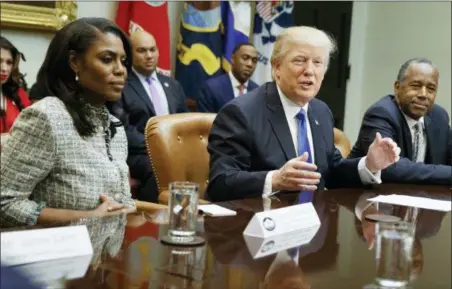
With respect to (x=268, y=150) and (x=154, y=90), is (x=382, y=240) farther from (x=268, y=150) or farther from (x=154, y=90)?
(x=154, y=90)

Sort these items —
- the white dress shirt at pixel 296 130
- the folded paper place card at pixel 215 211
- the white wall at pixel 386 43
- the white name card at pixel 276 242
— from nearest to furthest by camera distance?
1. the white name card at pixel 276 242
2. the folded paper place card at pixel 215 211
3. the white dress shirt at pixel 296 130
4. the white wall at pixel 386 43

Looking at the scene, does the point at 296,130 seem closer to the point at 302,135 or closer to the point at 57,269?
the point at 302,135

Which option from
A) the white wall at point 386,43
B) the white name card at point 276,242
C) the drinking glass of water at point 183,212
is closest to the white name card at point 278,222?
the white name card at point 276,242

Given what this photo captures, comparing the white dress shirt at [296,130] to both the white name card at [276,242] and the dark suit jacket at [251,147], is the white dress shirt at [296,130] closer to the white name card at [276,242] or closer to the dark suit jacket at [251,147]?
the dark suit jacket at [251,147]

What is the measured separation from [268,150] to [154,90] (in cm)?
225

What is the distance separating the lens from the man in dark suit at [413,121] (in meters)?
2.84

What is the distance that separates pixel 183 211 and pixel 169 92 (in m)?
3.16

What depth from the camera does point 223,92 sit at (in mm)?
4977

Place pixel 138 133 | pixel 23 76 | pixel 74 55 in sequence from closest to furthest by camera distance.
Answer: pixel 74 55
pixel 138 133
pixel 23 76

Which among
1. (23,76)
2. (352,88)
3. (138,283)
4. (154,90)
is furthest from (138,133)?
(352,88)

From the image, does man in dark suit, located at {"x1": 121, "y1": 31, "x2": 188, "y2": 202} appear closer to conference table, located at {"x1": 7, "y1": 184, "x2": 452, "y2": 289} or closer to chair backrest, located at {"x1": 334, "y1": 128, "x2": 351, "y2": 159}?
chair backrest, located at {"x1": 334, "y1": 128, "x2": 351, "y2": 159}

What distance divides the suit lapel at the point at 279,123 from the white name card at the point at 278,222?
71 cm

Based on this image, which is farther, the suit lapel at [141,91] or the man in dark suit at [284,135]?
the suit lapel at [141,91]

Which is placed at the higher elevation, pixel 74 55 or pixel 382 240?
pixel 74 55
